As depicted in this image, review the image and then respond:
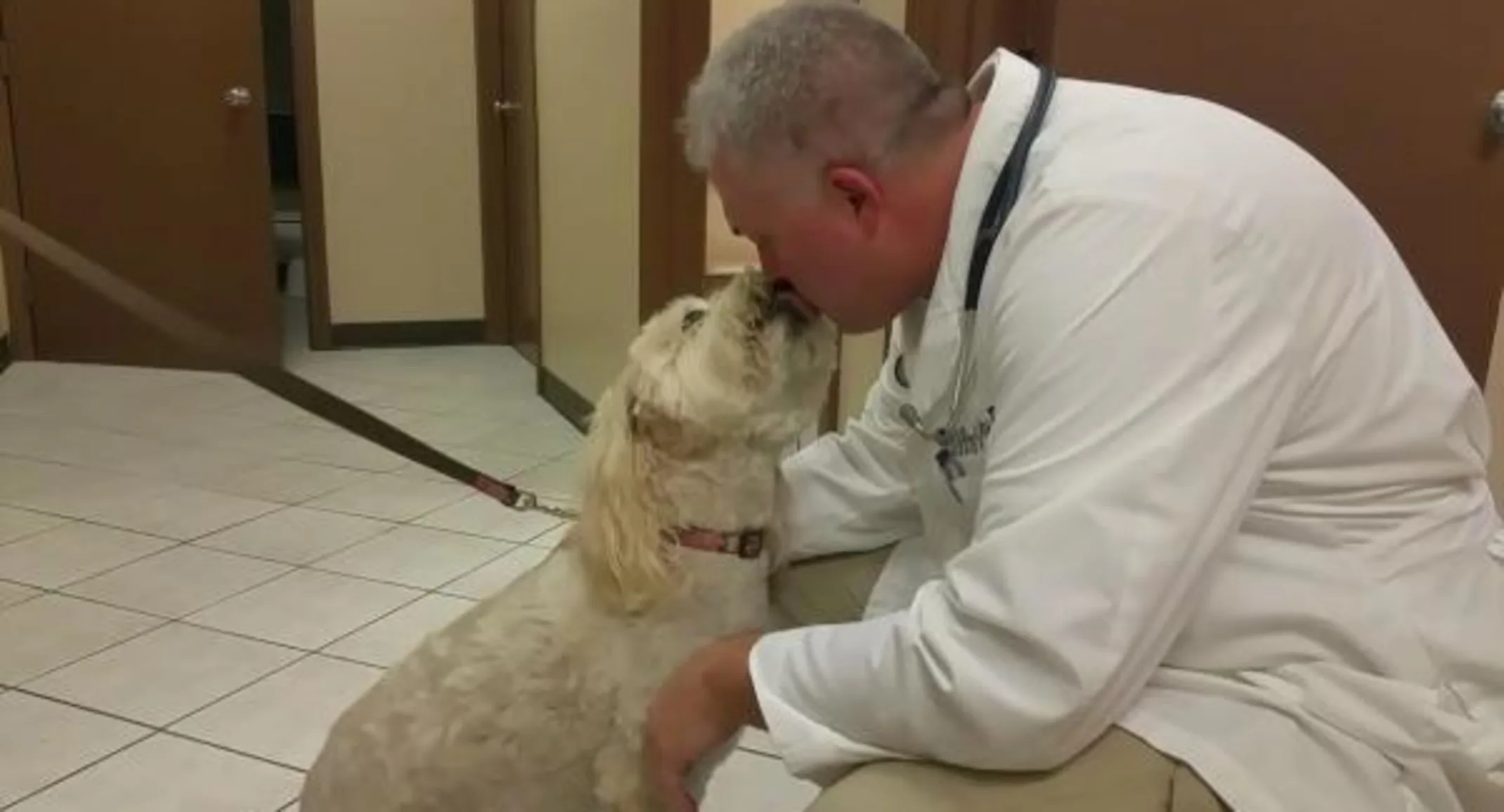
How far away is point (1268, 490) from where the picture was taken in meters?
1.06

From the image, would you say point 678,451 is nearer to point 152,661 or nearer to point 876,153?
point 876,153

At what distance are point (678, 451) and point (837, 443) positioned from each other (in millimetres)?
270

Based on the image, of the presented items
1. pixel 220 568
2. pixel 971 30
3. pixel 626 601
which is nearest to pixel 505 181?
pixel 220 568

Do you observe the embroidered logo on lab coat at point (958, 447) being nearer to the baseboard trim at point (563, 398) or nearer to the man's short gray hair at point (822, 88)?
the man's short gray hair at point (822, 88)

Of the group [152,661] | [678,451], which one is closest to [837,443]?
[678,451]

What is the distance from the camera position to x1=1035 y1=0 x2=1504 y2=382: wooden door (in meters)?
2.10

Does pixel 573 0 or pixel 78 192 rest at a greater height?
pixel 573 0

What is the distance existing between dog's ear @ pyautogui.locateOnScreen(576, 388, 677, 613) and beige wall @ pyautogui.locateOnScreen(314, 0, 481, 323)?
13.9ft

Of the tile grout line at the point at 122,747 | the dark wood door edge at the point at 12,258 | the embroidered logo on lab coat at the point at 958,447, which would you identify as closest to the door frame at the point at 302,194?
the dark wood door edge at the point at 12,258

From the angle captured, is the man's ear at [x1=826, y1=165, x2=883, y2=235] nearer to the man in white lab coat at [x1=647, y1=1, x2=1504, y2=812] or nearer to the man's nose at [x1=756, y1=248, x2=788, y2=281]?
the man in white lab coat at [x1=647, y1=1, x2=1504, y2=812]

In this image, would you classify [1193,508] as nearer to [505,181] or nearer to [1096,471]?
[1096,471]

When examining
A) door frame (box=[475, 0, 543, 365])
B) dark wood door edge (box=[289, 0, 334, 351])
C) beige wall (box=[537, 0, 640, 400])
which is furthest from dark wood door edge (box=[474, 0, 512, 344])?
beige wall (box=[537, 0, 640, 400])

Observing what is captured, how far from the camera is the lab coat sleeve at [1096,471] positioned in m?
0.96

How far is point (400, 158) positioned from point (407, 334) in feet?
2.25
